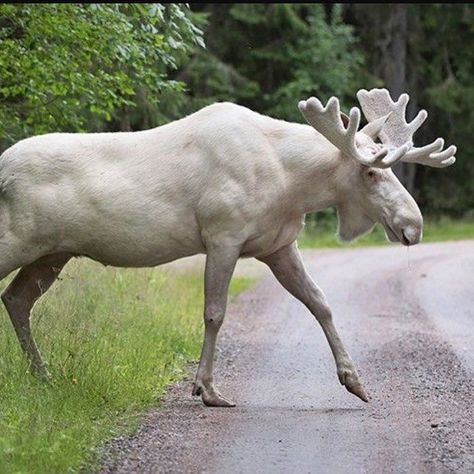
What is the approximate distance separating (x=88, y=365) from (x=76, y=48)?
3910 millimetres

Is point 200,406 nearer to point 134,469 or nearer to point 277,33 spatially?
point 134,469

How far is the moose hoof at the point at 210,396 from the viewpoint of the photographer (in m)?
9.23

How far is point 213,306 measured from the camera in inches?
365

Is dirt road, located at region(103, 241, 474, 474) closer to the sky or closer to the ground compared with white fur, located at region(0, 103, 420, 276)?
closer to the ground

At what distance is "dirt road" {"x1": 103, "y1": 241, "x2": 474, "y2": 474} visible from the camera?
24.6 ft

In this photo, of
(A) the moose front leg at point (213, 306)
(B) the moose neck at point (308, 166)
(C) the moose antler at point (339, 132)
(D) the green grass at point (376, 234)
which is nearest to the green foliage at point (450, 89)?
(D) the green grass at point (376, 234)

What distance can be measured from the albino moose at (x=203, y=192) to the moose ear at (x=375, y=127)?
0.04 meters

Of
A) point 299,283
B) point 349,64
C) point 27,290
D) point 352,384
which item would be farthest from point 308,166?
point 349,64

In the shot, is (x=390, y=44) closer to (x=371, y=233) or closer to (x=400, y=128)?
(x=371, y=233)

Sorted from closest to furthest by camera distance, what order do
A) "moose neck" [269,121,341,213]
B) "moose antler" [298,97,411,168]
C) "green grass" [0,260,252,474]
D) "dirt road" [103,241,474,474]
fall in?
"green grass" [0,260,252,474]
"dirt road" [103,241,474,474]
"moose antler" [298,97,411,168]
"moose neck" [269,121,341,213]

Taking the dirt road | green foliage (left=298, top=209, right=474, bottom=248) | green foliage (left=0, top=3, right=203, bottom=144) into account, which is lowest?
green foliage (left=298, top=209, right=474, bottom=248)

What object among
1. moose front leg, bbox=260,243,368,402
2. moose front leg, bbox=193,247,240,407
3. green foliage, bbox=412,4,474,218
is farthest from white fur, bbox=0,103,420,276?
green foliage, bbox=412,4,474,218

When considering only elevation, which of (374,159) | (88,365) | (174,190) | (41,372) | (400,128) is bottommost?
(41,372)

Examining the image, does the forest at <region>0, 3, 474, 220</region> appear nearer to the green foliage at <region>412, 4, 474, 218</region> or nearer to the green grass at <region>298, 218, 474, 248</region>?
the green foliage at <region>412, 4, 474, 218</region>
